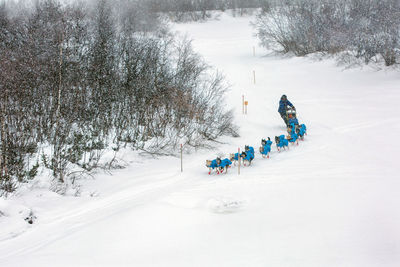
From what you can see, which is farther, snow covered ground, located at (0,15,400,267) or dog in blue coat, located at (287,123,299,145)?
dog in blue coat, located at (287,123,299,145)

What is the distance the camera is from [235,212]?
10.5 m

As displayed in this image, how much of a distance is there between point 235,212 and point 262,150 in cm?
586

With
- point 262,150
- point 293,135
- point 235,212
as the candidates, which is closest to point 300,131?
point 293,135

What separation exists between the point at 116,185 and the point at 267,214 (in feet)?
18.8

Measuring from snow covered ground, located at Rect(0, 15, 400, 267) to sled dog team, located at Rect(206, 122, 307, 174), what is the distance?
401 mm

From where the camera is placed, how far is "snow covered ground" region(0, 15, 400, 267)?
26.4ft

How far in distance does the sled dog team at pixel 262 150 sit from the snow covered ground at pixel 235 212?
1.32 feet

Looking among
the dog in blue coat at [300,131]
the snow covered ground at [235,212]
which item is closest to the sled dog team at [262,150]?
the dog in blue coat at [300,131]

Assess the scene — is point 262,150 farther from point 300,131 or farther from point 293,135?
point 300,131

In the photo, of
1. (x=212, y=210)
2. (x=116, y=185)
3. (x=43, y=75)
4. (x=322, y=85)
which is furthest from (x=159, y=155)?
(x=322, y=85)

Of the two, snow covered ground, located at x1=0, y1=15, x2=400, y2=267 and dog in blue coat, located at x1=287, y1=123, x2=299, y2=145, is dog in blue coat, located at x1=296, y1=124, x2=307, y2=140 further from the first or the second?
snow covered ground, located at x1=0, y1=15, x2=400, y2=267

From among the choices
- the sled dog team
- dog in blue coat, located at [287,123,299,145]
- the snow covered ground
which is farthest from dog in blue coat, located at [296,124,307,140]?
the snow covered ground

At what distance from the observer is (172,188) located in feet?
43.7

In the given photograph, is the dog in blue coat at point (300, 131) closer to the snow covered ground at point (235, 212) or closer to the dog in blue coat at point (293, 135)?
the dog in blue coat at point (293, 135)
